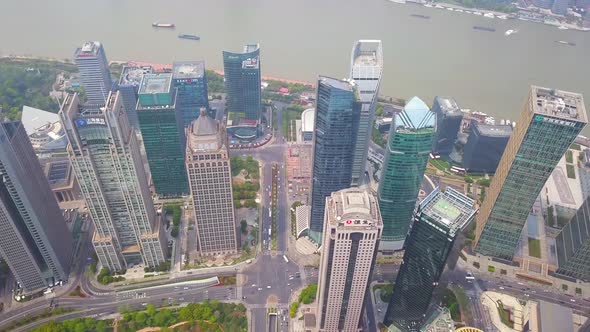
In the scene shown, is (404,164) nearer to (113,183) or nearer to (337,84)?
(337,84)

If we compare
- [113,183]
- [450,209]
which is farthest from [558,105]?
[113,183]

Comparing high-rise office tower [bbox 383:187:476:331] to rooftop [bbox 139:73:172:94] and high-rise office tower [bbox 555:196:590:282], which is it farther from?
rooftop [bbox 139:73:172:94]

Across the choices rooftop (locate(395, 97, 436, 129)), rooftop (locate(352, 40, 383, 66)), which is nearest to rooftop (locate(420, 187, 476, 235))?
rooftop (locate(395, 97, 436, 129))

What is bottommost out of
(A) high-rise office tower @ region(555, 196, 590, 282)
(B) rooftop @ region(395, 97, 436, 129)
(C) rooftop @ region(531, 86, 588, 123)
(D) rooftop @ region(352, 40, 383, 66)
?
(A) high-rise office tower @ region(555, 196, 590, 282)

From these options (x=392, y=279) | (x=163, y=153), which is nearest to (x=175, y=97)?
(x=163, y=153)

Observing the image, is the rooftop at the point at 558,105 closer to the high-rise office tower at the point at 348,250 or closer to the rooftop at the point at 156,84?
the high-rise office tower at the point at 348,250

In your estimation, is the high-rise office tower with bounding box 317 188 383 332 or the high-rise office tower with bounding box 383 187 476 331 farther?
the high-rise office tower with bounding box 383 187 476 331
